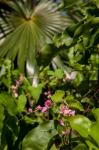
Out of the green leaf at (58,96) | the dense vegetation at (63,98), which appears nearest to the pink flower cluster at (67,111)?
the dense vegetation at (63,98)

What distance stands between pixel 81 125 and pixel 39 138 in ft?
0.88

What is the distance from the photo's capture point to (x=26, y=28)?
4484 millimetres

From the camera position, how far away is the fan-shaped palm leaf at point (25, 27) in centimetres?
421

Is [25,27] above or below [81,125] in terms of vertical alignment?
below

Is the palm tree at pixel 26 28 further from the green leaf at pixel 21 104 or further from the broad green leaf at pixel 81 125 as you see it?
the broad green leaf at pixel 81 125

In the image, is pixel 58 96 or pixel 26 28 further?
pixel 26 28

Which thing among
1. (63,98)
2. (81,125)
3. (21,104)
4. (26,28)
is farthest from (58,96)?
(26,28)

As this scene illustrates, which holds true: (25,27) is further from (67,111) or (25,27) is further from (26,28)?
(67,111)

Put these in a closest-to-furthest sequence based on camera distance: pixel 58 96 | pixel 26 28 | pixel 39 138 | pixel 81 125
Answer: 1. pixel 81 125
2. pixel 39 138
3. pixel 58 96
4. pixel 26 28

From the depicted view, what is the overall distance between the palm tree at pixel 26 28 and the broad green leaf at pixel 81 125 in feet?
10.2

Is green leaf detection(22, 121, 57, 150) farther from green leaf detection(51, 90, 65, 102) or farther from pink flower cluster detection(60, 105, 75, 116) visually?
green leaf detection(51, 90, 65, 102)

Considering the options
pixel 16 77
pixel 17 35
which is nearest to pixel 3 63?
A: pixel 16 77

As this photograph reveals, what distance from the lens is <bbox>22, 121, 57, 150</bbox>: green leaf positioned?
37.1 inches

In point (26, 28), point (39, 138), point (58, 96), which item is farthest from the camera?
point (26, 28)
